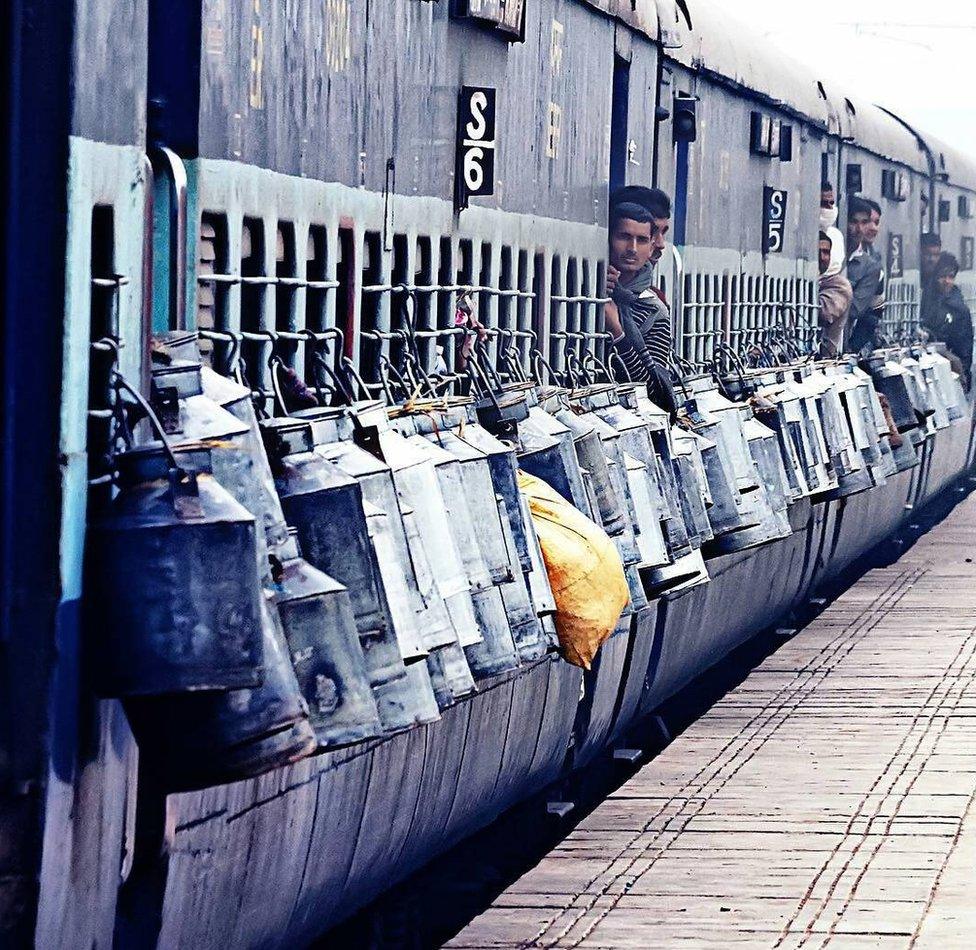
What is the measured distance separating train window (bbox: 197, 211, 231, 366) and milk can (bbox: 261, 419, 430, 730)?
0.61 meters

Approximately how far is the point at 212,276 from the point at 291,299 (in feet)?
2.51

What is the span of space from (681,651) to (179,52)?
23.2 ft

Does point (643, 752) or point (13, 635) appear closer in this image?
point (13, 635)

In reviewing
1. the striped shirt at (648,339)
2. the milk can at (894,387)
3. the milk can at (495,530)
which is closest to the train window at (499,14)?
the milk can at (495,530)

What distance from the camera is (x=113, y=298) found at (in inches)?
198

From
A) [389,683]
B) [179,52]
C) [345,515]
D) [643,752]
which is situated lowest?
[643,752]

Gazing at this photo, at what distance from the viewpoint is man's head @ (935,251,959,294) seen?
29406mm

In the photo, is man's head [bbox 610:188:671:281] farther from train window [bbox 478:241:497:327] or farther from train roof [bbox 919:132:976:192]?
train roof [bbox 919:132:976:192]

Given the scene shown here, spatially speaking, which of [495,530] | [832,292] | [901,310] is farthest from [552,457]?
[901,310]

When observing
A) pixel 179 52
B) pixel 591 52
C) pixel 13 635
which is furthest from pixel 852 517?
pixel 13 635

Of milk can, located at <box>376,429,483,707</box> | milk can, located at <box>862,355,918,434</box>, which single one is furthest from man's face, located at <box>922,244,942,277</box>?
milk can, located at <box>376,429,483,707</box>

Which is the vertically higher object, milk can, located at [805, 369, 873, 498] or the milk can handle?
the milk can handle

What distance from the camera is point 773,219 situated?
1781cm

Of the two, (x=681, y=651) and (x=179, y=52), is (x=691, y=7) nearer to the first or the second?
(x=681, y=651)
